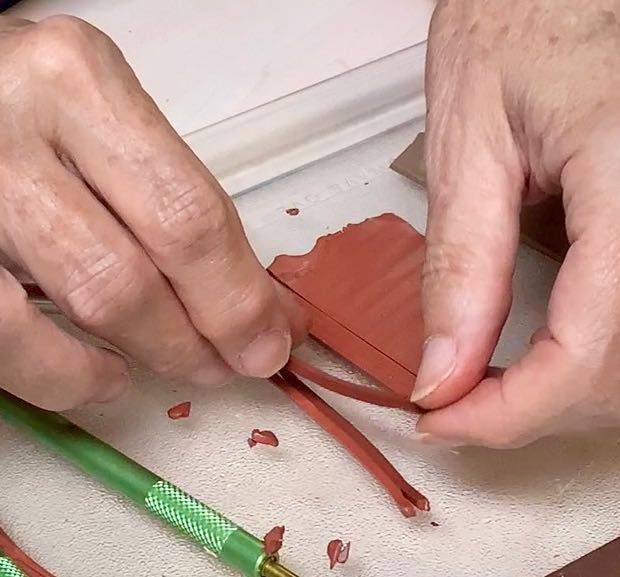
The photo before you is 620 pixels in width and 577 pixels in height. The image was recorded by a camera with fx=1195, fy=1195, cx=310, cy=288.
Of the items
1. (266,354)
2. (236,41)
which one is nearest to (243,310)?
(266,354)

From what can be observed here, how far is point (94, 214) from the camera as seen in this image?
1.76ft

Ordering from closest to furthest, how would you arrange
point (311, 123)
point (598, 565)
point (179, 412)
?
point (598, 565), point (179, 412), point (311, 123)

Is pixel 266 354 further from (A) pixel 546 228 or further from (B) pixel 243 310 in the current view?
(A) pixel 546 228

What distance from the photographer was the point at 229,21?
0.93 meters

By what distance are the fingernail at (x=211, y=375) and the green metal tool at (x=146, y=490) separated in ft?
0.18

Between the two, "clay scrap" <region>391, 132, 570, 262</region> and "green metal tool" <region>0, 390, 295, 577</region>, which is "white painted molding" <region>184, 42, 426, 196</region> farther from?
"green metal tool" <region>0, 390, 295, 577</region>

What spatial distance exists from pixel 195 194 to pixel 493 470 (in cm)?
20

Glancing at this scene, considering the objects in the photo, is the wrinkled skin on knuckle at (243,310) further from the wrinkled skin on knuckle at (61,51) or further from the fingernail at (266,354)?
the wrinkled skin on knuckle at (61,51)

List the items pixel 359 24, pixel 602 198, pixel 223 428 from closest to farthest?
1. pixel 602 198
2. pixel 223 428
3. pixel 359 24

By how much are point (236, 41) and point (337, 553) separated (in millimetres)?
477

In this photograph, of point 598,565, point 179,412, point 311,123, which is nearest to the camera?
point 598,565

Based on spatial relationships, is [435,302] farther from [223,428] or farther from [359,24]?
[359,24]

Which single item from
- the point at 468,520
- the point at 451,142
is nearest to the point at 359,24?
the point at 451,142

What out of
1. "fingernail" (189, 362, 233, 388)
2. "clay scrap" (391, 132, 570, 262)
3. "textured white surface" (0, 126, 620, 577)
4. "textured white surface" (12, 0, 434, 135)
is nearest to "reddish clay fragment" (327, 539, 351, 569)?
"textured white surface" (0, 126, 620, 577)
